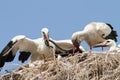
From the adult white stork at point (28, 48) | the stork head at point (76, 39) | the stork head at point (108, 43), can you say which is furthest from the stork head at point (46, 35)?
the stork head at point (108, 43)

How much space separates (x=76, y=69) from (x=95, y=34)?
10.8ft

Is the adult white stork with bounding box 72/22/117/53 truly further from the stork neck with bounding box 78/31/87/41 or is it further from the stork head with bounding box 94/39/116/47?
the stork head with bounding box 94/39/116/47

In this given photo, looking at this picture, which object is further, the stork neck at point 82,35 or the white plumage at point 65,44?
the stork neck at point 82,35

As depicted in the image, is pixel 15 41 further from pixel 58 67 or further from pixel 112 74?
pixel 112 74

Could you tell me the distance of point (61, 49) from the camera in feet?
46.6

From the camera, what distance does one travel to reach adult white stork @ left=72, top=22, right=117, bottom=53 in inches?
562

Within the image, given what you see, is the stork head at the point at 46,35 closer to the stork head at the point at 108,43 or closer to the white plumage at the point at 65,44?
the white plumage at the point at 65,44

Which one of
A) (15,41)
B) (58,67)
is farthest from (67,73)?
(15,41)

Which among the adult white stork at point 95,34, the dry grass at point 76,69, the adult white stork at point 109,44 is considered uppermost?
the adult white stork at point 95,34

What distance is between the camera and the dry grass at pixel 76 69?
36.2 ft

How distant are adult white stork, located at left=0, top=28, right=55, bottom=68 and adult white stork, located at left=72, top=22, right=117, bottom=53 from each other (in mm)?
626

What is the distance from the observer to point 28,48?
14.0 metres

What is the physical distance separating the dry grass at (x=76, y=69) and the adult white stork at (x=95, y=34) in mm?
2515

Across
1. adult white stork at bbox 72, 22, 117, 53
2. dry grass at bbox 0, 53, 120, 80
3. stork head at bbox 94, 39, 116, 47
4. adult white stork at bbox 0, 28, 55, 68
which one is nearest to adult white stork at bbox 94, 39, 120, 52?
stork head at bbox 94, 39, 116, 47
